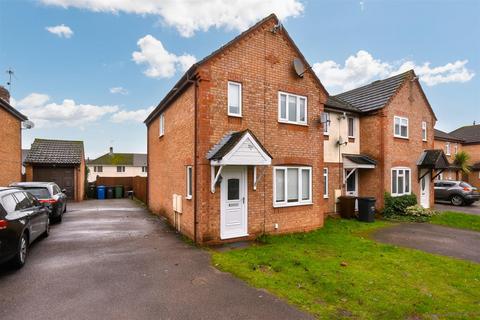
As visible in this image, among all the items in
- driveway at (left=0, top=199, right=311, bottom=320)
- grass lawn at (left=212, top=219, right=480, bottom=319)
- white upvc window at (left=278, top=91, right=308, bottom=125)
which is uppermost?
white upvc window at (left=278, top=91, right=308, bottom=125)

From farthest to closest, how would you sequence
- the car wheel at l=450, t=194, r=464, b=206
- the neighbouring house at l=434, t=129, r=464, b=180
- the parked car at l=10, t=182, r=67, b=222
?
1. the neighbouring house at l=434, t=129, r=464, b=180
2. the car wheel at l=450, t=194, r=464, b=206
3. the parked car at l=10, t=182, r=67, b=222

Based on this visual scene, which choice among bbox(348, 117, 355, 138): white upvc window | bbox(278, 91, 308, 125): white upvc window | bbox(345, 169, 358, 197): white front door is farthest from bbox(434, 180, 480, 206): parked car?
bbox(278, 91, 308, 125): white upvc window

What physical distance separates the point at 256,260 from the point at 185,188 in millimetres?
3850

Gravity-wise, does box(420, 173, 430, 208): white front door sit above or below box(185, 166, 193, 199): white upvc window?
below

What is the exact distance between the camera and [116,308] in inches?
181

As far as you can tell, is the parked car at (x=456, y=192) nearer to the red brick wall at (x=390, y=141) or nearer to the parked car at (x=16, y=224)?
the red brick wall at (x=390, y=141)

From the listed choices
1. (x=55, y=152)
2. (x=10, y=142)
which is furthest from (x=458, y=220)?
(x=55, y=152)

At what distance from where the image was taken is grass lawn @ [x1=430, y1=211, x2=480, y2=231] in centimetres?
1272

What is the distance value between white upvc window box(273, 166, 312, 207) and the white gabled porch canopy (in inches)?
57.7

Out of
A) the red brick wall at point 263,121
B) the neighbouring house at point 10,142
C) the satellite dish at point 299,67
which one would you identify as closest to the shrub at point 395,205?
the red brick wall at point 263,121

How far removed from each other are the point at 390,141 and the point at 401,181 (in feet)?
8.49

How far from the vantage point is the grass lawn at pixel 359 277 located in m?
4.74

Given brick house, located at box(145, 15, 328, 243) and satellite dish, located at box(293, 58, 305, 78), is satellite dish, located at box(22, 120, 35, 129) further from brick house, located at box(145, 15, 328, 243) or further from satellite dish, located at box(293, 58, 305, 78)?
satellite dish, located at box(293, 58, 305, 78)

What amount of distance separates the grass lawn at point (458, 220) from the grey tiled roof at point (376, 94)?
6.48 meters
